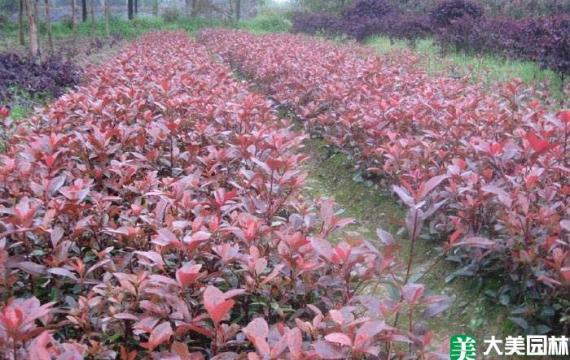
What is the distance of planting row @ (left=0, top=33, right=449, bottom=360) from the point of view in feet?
5.00

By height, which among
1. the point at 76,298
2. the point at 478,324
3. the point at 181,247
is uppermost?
the point at 181,247

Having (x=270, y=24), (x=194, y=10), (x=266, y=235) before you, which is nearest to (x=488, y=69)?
(x=266, y=235)

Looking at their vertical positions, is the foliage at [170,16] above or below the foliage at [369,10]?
below

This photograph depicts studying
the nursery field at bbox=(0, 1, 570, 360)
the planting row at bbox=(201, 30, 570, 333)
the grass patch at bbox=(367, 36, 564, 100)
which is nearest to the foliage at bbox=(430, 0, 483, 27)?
the grass patch at bbox=(367, 36, 564, 100)

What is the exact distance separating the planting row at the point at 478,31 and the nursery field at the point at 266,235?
351cm

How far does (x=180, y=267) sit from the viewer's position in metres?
1.91

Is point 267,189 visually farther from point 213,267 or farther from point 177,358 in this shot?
point 177,358

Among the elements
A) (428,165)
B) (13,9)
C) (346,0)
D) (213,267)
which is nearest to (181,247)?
(213,267)

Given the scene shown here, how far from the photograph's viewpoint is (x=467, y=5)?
13023mm

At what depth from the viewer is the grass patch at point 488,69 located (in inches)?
294

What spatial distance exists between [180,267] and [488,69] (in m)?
7.04

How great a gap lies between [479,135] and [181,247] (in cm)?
254

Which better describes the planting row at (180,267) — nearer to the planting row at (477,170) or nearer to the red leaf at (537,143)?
the planting row at (477,170)

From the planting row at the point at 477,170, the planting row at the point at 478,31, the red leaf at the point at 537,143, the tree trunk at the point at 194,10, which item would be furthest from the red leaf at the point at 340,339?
the tree trunk at the point at 194,10
